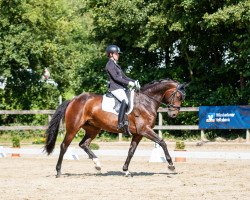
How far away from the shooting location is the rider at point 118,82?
1295 centimetres

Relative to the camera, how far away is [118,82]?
1308 cm

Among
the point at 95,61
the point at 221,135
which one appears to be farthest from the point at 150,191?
the point at 95,61

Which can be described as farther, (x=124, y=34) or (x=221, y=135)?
(x=124, y=34)

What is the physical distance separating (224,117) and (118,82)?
13.7 m

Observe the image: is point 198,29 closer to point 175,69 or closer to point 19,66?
point 175,69

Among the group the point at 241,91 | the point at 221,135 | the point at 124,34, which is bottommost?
the point at 221,135

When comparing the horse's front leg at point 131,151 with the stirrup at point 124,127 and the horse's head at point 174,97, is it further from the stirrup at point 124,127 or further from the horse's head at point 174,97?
the horse's head at point 174,97

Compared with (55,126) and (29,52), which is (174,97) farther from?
(29,52)

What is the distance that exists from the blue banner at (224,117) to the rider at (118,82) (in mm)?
12913

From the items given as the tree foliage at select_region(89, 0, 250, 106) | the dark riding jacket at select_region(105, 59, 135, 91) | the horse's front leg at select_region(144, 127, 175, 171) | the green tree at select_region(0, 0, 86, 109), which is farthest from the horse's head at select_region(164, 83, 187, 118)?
the green tree at select_region(0, 0, 86, 109)

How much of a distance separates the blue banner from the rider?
12913 millimetres

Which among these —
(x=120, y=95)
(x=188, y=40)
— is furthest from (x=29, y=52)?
(x=120, y=95)

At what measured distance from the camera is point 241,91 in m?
27.4

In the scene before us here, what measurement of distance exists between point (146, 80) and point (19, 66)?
699 cm
